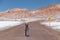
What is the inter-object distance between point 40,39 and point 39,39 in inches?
3.3

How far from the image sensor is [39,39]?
61.1ft

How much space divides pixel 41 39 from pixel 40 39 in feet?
0.28

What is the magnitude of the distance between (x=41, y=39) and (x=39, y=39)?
169 millimetres

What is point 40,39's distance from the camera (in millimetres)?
18609

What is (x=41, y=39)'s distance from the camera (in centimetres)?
1862
